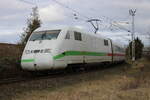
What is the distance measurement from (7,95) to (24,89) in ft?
4.81

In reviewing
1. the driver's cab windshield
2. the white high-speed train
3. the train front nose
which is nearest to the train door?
the white high-speed train

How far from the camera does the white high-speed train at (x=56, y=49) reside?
48.9ft

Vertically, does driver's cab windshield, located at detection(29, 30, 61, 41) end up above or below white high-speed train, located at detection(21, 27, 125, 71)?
above

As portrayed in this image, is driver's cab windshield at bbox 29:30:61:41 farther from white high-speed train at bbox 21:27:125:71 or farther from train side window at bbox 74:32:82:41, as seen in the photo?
train side window at bbox 74:32:82:41

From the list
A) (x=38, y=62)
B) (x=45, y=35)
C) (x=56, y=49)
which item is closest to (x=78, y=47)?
(x=45, y=35)

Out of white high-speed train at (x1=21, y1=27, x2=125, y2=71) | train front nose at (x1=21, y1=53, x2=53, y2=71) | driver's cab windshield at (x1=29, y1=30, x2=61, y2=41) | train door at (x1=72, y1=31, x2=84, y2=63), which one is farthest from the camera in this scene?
train door at (x1=72, y1=31, x2=84, y2=63)

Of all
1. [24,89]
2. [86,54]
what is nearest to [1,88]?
[24,89]

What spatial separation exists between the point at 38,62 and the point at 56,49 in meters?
1.26

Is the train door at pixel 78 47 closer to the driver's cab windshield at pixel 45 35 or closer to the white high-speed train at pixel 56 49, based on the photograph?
the white high-speed train at pixel 56 49

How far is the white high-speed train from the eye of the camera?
587 inches

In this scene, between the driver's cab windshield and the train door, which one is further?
the train door

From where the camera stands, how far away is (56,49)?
1520 centimetres

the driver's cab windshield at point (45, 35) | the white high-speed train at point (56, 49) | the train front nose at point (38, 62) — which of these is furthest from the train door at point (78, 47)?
the train front nose at point (38, 62)

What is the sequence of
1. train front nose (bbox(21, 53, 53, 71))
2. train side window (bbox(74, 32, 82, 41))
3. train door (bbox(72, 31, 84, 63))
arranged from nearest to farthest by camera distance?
train front nose (bbox(21, 53, 53, 71))
train door (bbox(72, 31, 84, 63))
train side window (bbox(74, 32, 82, 41))
